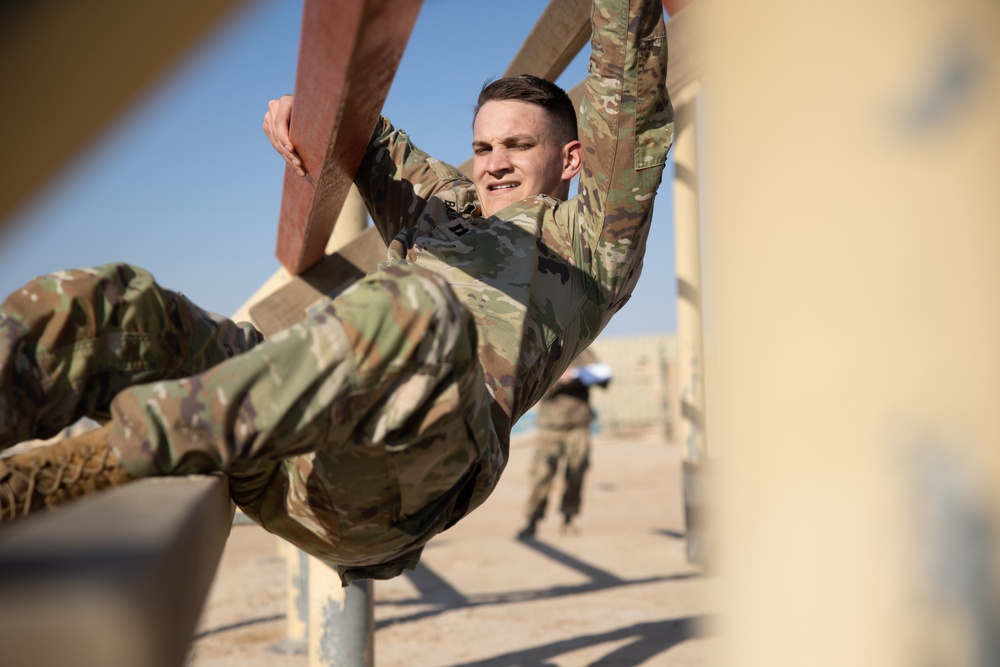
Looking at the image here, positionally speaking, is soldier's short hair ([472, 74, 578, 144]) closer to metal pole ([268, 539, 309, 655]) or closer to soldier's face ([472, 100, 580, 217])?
soldier's face ([472, 100, 580, 217])

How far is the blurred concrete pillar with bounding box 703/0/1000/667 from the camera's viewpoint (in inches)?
17.7

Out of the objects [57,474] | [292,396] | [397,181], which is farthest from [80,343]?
[397,181]

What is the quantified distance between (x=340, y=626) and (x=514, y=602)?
215cm

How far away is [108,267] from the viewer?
1.44 meters

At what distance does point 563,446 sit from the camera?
7609 mm

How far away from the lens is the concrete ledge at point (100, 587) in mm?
452

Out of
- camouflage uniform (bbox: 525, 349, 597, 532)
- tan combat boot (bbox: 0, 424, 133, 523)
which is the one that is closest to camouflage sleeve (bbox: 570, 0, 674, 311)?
tan combat boot (bbox: 0, 424, 133, 523)

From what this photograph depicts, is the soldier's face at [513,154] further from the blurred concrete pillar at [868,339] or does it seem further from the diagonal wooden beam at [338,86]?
the blurred concrete pillar at [868,339]

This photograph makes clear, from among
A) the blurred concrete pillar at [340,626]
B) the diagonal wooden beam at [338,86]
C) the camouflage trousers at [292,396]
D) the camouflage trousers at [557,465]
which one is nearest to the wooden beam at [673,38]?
the diagonal wooden beam at [338,86]

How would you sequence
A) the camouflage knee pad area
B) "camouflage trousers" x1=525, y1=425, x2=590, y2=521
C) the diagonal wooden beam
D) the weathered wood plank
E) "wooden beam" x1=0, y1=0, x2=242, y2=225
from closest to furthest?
"wooden beam" x1=0, y1=0, x2=242, y2=225, the diagonal wooden beam, the camouflage knee pad area, the weathered wood plank, "camouflage trousers" x1=525, y1=425, x2=590, y2=521

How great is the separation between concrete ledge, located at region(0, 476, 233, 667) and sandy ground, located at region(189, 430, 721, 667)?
5.31 feet

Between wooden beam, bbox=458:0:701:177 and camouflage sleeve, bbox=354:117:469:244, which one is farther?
camouflage sleeve, bbox=354:117:469:244

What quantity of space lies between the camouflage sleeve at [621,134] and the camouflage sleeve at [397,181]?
57 centimetres

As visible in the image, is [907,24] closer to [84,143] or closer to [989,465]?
[989,465]
